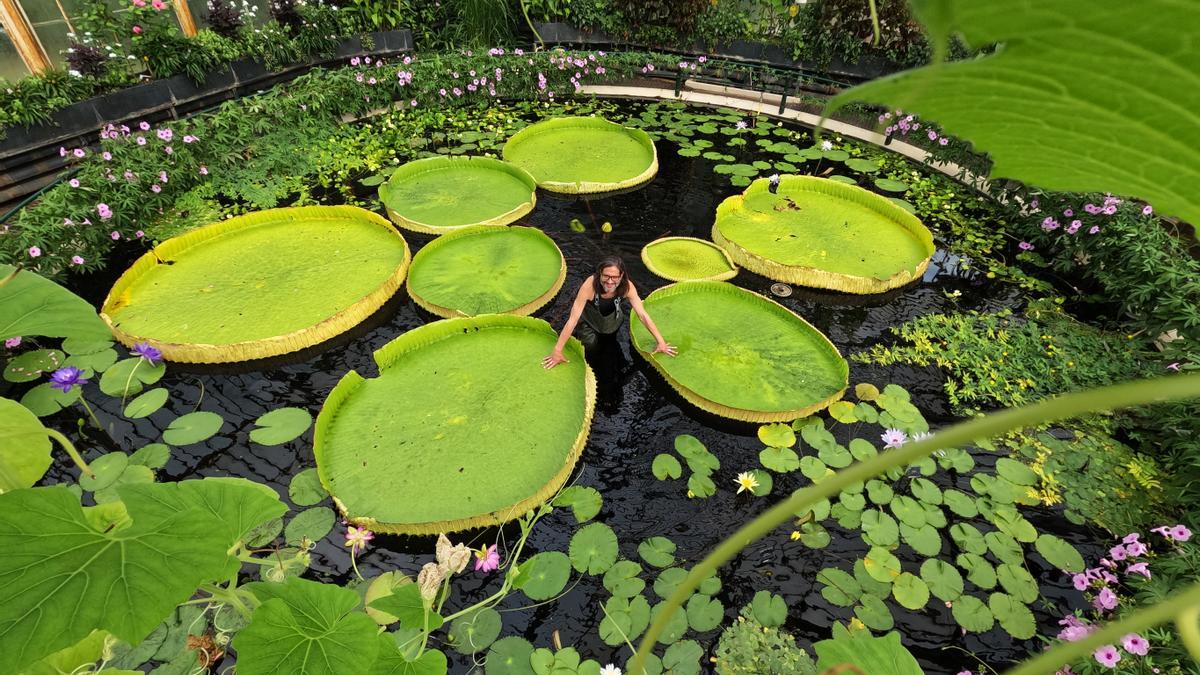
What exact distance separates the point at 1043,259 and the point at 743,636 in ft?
15.9

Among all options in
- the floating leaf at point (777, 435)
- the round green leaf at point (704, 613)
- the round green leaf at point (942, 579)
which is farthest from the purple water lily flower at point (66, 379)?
the round green leaf at point (942, 579)

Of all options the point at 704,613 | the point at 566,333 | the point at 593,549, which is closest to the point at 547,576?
the point at 593,549

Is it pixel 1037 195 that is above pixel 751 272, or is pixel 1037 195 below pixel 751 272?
above

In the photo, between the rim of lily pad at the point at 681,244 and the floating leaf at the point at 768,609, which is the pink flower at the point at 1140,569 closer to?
the floating leaf at the point at 768,609

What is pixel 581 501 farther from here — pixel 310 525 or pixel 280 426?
pixel 280 426

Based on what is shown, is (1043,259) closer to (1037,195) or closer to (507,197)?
(1037,195)

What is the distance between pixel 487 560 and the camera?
2859 mm

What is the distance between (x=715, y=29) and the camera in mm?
8875

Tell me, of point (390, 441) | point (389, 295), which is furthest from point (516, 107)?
point (390, 441)

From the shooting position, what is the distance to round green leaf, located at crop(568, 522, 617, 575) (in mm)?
3000

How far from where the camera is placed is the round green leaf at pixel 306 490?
321 cm

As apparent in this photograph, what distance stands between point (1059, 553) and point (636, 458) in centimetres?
246

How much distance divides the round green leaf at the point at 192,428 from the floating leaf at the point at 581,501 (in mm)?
2326

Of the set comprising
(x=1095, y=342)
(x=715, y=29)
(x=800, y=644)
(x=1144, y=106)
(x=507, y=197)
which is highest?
(x=1144, y=106)
